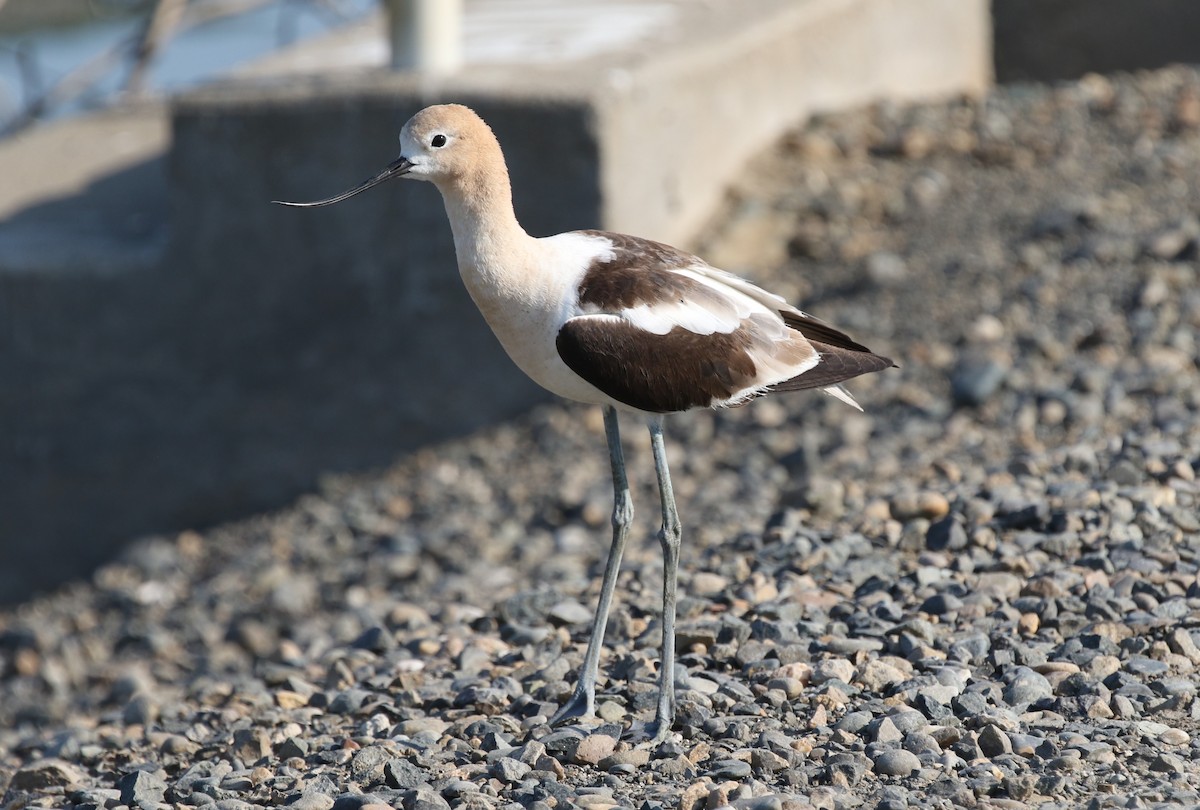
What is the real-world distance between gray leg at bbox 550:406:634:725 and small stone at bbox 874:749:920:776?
76 cm

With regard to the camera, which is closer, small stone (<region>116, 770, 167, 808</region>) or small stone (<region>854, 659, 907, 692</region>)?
small stone (<region>116, 770, 167, 808</region>)

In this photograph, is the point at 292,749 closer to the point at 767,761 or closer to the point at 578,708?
the point at 578,708

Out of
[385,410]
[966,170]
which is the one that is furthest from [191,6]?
[966,170]

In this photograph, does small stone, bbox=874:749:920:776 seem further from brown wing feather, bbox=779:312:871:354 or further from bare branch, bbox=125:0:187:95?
bare branch, bbox=125:0:187:95

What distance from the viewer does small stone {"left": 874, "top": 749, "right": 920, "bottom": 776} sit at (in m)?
3.23

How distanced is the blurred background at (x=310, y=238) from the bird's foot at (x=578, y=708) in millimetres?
3363

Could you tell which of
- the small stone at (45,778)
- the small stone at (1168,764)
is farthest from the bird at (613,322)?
the small stone at (45,778)

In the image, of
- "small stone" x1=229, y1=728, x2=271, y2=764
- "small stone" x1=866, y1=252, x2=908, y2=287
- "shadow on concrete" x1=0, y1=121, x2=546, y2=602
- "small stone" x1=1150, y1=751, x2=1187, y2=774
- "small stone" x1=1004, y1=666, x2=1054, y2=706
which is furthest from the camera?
"small stone" x1=866, y1=252, x2=908, y2=287

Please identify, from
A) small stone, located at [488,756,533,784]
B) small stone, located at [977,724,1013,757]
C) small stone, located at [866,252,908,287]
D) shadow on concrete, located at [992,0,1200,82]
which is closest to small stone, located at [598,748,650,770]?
small stone, located at [488,756,533,784]

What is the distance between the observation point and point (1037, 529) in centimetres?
457

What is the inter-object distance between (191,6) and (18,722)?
5.57 m

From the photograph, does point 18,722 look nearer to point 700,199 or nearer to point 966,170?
point 700,199

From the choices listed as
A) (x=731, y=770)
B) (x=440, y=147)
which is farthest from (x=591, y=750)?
(x=440, y=147)

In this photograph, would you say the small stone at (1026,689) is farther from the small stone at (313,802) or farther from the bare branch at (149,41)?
the bare branch at (149,41)
